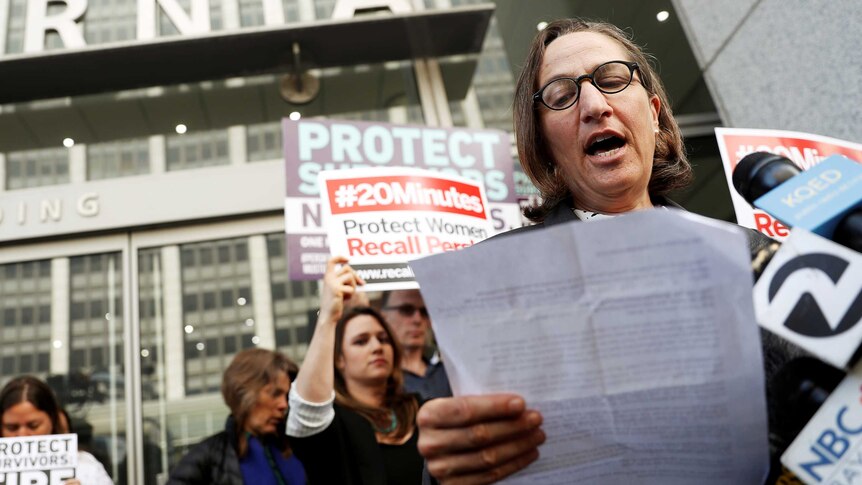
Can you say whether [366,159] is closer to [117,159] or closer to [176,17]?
→ [117,159]

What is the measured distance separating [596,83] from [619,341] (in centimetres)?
69

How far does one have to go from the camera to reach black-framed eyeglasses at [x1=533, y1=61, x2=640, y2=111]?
1.33 metres

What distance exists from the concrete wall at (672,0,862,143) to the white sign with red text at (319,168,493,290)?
1.75 meters

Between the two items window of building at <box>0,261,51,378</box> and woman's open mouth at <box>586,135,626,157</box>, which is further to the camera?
window of building at <box>0,261,51,378</box>

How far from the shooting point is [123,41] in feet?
16.9

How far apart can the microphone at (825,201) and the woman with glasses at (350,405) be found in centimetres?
182

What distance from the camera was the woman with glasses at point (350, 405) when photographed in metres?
2.43

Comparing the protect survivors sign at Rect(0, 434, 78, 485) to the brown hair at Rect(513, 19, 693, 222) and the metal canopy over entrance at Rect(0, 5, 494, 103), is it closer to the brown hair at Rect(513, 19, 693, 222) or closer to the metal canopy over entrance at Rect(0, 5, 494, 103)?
the brown hair at Rect(513, 19, 693, 222)

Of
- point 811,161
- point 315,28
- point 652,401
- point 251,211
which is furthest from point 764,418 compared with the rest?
point 315,28

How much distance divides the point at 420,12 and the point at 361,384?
3.38 meters

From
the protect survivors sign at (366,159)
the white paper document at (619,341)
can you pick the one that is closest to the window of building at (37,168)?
the protect survivors sign at (366,159)

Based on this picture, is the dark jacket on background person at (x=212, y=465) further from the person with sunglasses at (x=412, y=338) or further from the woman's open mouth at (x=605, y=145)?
the woman's open mouth at (x=605, y=145)

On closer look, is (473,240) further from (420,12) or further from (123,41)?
(123,41)

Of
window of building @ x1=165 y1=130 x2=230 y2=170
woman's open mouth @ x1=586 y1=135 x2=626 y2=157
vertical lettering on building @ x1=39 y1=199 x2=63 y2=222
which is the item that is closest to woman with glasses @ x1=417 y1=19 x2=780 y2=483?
woman's open mouth @ x1=586 y1=135 x2=626 y2=157
